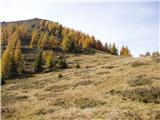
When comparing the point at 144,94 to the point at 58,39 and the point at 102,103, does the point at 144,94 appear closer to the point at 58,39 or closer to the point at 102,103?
the point at 102,103

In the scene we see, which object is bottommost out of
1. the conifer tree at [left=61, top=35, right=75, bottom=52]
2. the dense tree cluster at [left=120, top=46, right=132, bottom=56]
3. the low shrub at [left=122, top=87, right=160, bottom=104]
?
the low shrub at [left=122, top=87, right=160, bottom=104]

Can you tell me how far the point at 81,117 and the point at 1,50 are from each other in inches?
4609

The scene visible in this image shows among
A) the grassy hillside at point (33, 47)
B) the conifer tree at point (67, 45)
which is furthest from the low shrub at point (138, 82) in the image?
the conifer tree at point (67, 45)

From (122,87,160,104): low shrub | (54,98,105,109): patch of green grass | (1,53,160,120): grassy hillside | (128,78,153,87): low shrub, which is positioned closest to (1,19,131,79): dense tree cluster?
(1,53,160,120): grassy hillside

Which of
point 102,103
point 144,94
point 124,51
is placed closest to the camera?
point 102,103

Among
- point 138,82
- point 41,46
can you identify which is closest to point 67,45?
point 41,46

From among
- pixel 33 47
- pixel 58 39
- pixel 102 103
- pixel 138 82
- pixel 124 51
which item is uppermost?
pixel 58 39

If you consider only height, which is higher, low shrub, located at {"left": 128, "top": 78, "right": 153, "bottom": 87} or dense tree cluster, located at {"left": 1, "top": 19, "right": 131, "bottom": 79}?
dense tree cluster, located at {"left": 1, "top": 19, "right": 131, "bottom": 79}

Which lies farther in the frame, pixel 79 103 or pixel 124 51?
pixel 124 51

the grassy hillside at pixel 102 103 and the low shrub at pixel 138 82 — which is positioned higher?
the low shrub at pixel 138 82

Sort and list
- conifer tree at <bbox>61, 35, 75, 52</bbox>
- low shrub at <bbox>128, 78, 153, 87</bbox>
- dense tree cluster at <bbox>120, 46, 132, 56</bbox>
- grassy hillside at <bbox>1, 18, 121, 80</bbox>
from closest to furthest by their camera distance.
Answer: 1. low shrub at <bbox>128, 78, 153, 87</bbox>
2. grassy hillside at <bbox>1, 18, 121, 80</bbox>
3. conifer tree at <bbox>61, 35, 75, 52</bbox>
4. dense tree cluster at <bbox>120, 46, 132, 56</bbox>

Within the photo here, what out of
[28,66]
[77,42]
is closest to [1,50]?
[28,66]

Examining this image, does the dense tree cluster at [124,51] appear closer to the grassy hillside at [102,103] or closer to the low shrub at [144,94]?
the grassy hillside at [102,103]

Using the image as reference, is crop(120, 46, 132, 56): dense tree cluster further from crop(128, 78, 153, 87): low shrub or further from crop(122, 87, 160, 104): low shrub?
crop(122, 87, 160, 104): low shrub
